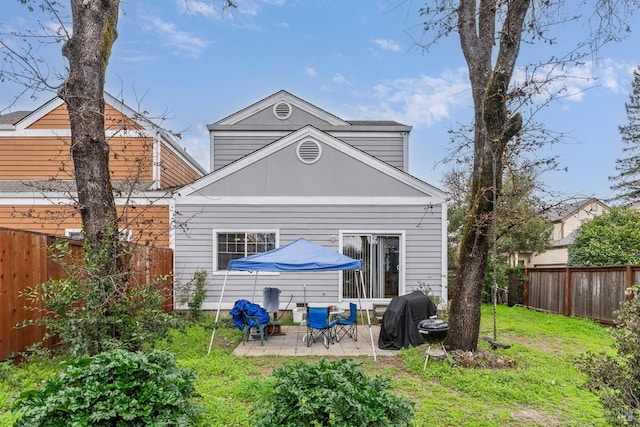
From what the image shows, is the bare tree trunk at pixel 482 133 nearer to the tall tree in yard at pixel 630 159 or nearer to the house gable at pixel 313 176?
the house gable at pixel 313 176

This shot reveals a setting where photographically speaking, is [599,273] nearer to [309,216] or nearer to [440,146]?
[440,146]

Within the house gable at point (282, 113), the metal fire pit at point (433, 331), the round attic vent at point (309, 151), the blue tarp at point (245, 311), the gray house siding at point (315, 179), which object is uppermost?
the house gable at point (282, 113)

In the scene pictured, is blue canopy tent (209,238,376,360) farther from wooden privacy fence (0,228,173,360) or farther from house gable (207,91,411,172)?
house gable (207,91,411,172)

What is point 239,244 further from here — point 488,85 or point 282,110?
point 488,85

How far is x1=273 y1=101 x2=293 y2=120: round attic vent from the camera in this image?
43.7ft

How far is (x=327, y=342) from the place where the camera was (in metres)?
7.56

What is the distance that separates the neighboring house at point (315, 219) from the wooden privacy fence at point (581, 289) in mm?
4016

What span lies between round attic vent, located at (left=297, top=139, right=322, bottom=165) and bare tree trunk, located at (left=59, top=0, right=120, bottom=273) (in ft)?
18.2

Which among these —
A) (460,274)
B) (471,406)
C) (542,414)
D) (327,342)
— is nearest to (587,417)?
(542,414)

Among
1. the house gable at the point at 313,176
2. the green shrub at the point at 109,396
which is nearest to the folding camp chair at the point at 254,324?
the house gable at the point at 313,176

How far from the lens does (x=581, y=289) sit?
11.1m

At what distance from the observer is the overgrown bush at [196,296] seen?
9719mm

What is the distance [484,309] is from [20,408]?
1277 cm

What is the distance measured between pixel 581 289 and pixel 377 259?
19.3ft
